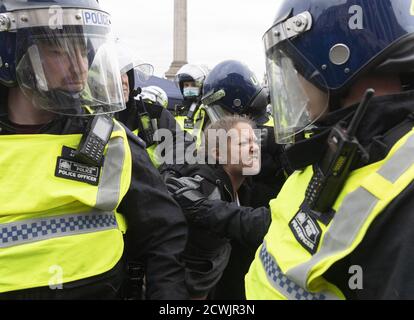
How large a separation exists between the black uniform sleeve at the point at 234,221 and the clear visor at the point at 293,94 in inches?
20.2

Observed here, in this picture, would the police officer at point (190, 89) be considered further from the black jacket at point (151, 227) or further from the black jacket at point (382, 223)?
the black jacket at point (382, 223)

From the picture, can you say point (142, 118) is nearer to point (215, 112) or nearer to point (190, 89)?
point (215, 112)

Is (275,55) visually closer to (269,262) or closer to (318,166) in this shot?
(318,166)

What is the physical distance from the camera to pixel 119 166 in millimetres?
1487

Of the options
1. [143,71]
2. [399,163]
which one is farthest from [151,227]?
[143,71]

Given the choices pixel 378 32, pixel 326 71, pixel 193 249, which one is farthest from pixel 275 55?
pixel 193 249

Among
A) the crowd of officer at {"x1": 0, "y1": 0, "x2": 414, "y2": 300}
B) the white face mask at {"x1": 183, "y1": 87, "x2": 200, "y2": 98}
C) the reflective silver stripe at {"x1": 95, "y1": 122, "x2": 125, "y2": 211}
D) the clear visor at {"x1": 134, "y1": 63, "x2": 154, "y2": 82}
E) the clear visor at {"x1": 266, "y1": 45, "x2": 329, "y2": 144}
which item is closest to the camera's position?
the crowd of officer at {"x1": 0, "y1": 0, "x2": 414, "y2": 300}

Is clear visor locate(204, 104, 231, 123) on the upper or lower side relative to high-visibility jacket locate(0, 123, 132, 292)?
lower

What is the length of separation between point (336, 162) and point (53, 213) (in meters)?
0.88

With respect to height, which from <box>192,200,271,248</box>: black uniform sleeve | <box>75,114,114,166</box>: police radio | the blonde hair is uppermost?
<box>75,114,114,166</box>: police radio

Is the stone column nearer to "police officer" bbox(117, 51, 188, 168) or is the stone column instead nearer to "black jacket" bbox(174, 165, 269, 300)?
"police officer" bbox(117, 51, 188, 168)

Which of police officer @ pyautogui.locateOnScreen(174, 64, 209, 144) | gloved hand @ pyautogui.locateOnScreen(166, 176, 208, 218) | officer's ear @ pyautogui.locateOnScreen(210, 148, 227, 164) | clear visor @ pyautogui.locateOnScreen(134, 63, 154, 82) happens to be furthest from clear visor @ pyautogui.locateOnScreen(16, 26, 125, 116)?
police officer @ pyautogui.locateOnScreen(174, 64, 209, 144)

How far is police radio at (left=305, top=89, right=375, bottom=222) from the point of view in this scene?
37.6 inches
